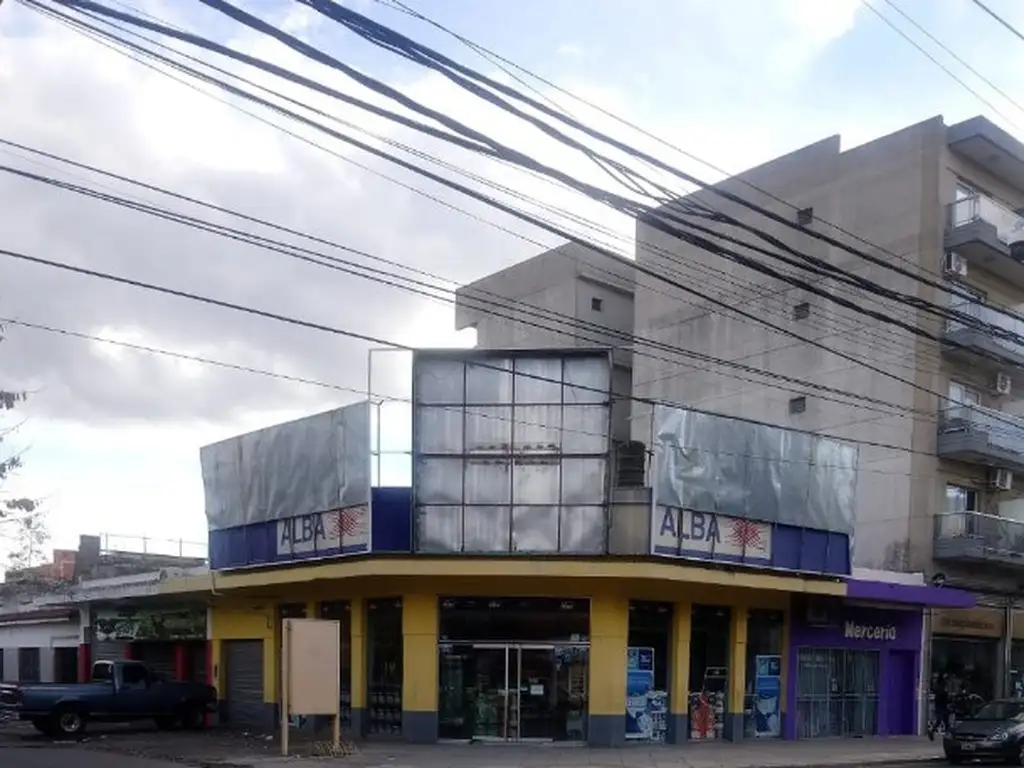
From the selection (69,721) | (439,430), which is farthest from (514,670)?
(69,721)

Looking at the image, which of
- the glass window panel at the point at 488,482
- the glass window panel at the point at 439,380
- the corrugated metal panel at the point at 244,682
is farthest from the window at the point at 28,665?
the glass window panel at the point at 488,482

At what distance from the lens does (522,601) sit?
2386 cm

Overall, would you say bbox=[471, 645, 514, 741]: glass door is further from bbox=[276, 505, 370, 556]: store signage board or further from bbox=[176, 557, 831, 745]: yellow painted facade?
bbox=[276, 505, 370, 556]: store signage board

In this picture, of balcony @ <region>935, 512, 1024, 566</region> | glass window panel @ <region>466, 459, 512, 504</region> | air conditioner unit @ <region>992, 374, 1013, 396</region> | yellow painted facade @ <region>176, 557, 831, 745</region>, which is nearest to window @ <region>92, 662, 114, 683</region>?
yellow painted facade @ <region>176, 557, 831, 745</region>

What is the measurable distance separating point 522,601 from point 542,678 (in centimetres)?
160

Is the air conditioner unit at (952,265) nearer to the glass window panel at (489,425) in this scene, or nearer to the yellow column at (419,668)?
the glass window panel at (489,425)

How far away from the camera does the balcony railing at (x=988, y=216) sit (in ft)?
109

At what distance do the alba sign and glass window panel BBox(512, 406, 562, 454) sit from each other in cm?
984

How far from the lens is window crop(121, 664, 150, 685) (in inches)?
1080

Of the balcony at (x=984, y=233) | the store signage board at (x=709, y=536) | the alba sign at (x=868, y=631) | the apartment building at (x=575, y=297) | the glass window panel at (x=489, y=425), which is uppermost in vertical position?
the apartment building at (x=575, y=297)

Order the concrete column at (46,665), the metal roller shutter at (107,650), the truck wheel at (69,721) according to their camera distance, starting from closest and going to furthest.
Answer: the truck wheel at (69,721) < the metal roller shutter at (107,650) < the concrete column at (46,665)

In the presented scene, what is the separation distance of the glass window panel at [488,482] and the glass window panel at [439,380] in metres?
1.43

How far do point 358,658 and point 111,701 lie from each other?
6.36 meters

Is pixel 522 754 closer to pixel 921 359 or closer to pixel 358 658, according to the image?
pixel 358 658
